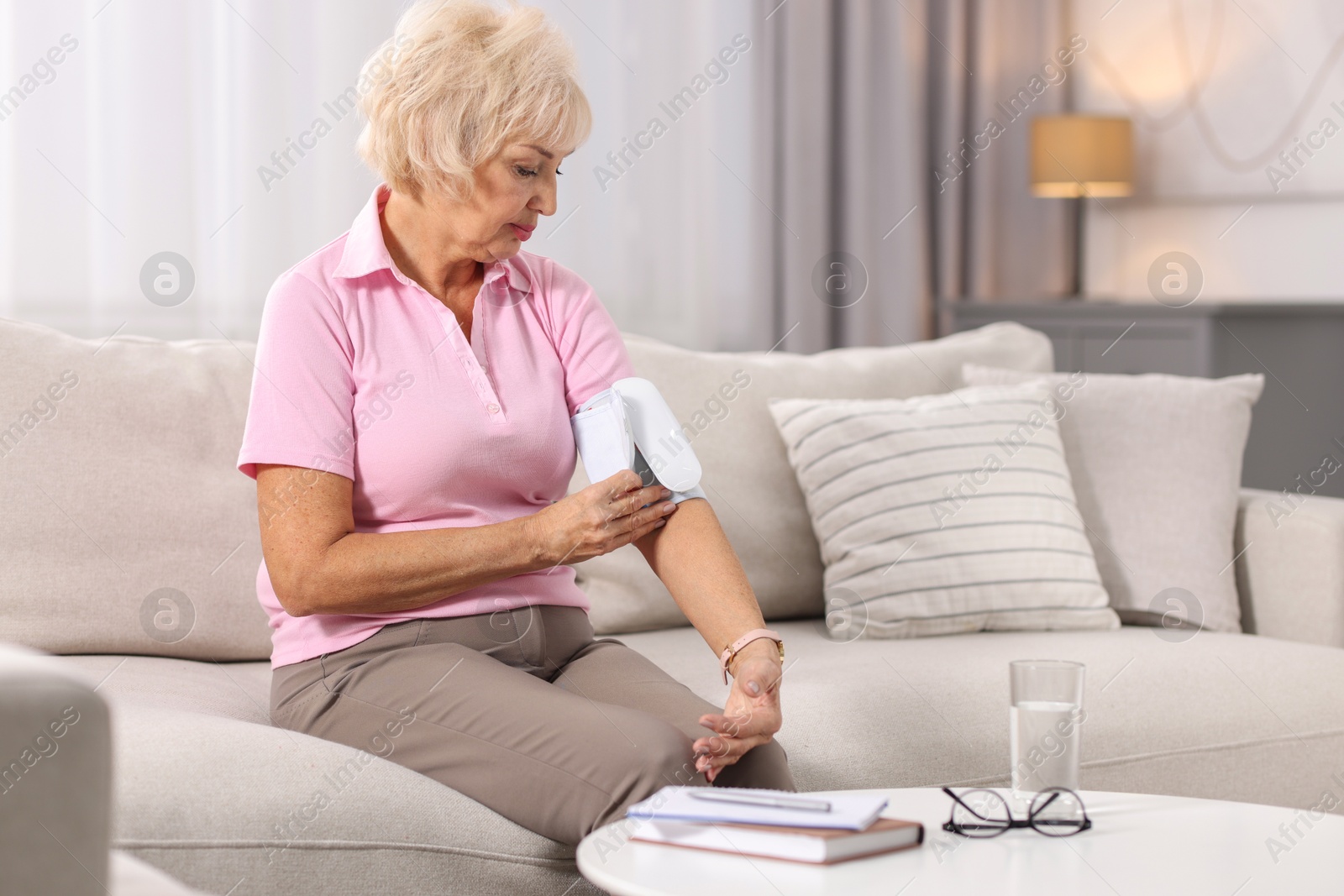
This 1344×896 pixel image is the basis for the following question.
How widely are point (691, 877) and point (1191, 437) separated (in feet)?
4.70

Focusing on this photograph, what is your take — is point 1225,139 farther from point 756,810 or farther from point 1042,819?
point 756,810

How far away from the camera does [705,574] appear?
4.64 ft

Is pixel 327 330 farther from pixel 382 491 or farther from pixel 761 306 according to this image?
pixel 761 306

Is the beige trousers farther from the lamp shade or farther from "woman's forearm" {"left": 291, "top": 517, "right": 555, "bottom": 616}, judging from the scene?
the lamp shade

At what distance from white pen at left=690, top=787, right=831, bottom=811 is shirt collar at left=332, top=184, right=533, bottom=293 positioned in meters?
0.71

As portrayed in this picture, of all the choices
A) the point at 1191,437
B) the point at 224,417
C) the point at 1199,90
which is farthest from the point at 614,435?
the point at 1199,90

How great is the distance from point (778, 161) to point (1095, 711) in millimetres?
2055

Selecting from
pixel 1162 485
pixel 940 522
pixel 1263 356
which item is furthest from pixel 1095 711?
pixel 1263 356

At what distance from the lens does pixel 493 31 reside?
4.82 feet

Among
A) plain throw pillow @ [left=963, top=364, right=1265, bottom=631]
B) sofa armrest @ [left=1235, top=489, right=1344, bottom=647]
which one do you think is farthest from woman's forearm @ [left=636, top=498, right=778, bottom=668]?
sofa armrest @ [left=1235, top=489, right=1344, bottom=647]

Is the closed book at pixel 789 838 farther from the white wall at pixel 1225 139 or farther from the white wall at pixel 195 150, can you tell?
the white wall at pixel 1225 139

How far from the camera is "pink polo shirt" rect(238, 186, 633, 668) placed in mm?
1360

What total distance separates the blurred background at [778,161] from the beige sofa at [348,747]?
796 millimetres

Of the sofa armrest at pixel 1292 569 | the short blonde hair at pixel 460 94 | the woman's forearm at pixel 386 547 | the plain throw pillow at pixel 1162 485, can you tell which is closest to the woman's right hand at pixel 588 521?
the woman's forearm at pixel 386 547
